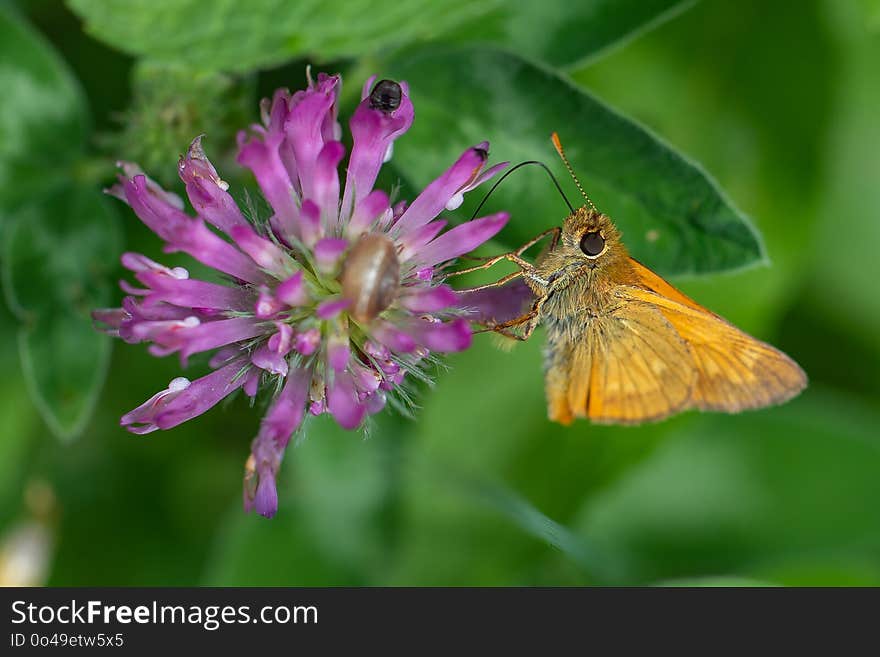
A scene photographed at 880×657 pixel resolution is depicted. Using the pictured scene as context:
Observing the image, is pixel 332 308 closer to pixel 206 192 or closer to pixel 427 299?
pixel 427 299

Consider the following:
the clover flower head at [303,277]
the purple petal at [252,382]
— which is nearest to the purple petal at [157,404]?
the clover flower head at [303,277]

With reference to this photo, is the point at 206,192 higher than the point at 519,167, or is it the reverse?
the point at 519,167

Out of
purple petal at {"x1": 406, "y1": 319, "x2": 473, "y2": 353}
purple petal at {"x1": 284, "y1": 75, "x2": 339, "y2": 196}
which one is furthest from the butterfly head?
purple petal at {"x1": 284, "y1": 75, "x2": 339, "y2": 196}

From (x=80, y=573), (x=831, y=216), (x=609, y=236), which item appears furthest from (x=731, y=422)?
(x=80, y=573)

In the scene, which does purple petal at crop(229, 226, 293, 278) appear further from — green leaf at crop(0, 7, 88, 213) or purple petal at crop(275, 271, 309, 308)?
green leaf at crop(0, 7, 88, 213)

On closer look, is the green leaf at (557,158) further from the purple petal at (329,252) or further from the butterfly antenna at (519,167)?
the purple petal at (329,252)

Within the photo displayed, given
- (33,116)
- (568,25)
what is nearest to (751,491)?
(568,25)

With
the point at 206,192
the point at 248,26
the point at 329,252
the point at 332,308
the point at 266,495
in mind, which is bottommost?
the point at 266,495

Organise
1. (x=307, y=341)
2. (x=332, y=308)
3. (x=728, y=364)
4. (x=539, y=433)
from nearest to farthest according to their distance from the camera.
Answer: (x=332, y=308) < (x=307, y=341) < (x=728, y=364) < (x=539, y=433)
